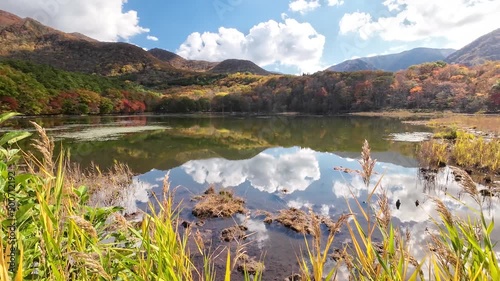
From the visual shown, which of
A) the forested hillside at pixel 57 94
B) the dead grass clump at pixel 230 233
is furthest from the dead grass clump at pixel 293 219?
the forested hillside at pixel 57 94

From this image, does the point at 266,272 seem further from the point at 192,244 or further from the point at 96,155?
the point at 96,155

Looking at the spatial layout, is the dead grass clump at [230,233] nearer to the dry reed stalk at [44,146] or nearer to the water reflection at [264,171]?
the water reflection at [264,171]

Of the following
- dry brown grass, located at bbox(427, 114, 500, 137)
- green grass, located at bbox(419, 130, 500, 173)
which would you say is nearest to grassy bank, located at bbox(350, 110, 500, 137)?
dry brown grass, located at bbox(427, 114, 500, 137)

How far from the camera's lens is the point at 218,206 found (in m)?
10.6

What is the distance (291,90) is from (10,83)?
247 feet

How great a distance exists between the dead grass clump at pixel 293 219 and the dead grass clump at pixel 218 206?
167 cm

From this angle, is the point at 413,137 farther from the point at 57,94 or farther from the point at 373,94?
the point at 57,94

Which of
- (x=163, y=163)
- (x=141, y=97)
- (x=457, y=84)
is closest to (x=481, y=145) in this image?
(x=163, y=163)

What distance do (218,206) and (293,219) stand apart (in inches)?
106

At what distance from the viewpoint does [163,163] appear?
19.4 metres

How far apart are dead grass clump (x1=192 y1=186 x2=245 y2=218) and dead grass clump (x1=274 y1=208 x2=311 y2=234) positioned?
1.67 meters

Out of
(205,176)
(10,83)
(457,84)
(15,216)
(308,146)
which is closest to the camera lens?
(15,216)

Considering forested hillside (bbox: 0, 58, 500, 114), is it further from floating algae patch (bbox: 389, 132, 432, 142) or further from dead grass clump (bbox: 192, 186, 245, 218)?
dead grass clump (bbox: 192, 186, 245, 218)

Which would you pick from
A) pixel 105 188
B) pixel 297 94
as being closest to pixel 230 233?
pixel 105 188
